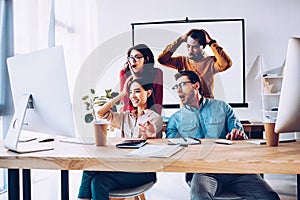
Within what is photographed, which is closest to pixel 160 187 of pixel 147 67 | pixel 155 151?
pixel 147 67

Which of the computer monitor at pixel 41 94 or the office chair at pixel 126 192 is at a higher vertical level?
the computer monitor at pixel 41 94

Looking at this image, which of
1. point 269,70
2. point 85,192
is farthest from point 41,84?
point 269,70

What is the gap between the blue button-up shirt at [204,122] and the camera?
84.0 inches

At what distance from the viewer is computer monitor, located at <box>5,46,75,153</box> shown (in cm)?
142

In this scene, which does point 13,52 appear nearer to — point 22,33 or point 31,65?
point 22,33

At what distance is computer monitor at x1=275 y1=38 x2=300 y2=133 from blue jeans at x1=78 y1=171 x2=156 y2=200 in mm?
769

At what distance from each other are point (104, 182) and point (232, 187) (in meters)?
0.63

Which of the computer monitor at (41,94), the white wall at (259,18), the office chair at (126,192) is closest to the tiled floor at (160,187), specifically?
the white wall at (259,18)

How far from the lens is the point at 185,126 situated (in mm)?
2170

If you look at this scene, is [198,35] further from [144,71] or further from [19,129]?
[19,129]

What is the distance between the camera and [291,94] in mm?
1312

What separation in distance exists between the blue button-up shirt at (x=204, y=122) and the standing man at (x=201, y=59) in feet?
5.94

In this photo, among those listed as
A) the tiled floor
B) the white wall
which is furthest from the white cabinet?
the tiled floor

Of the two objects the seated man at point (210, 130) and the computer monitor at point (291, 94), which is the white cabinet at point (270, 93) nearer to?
the seated man at point (210, 130)
